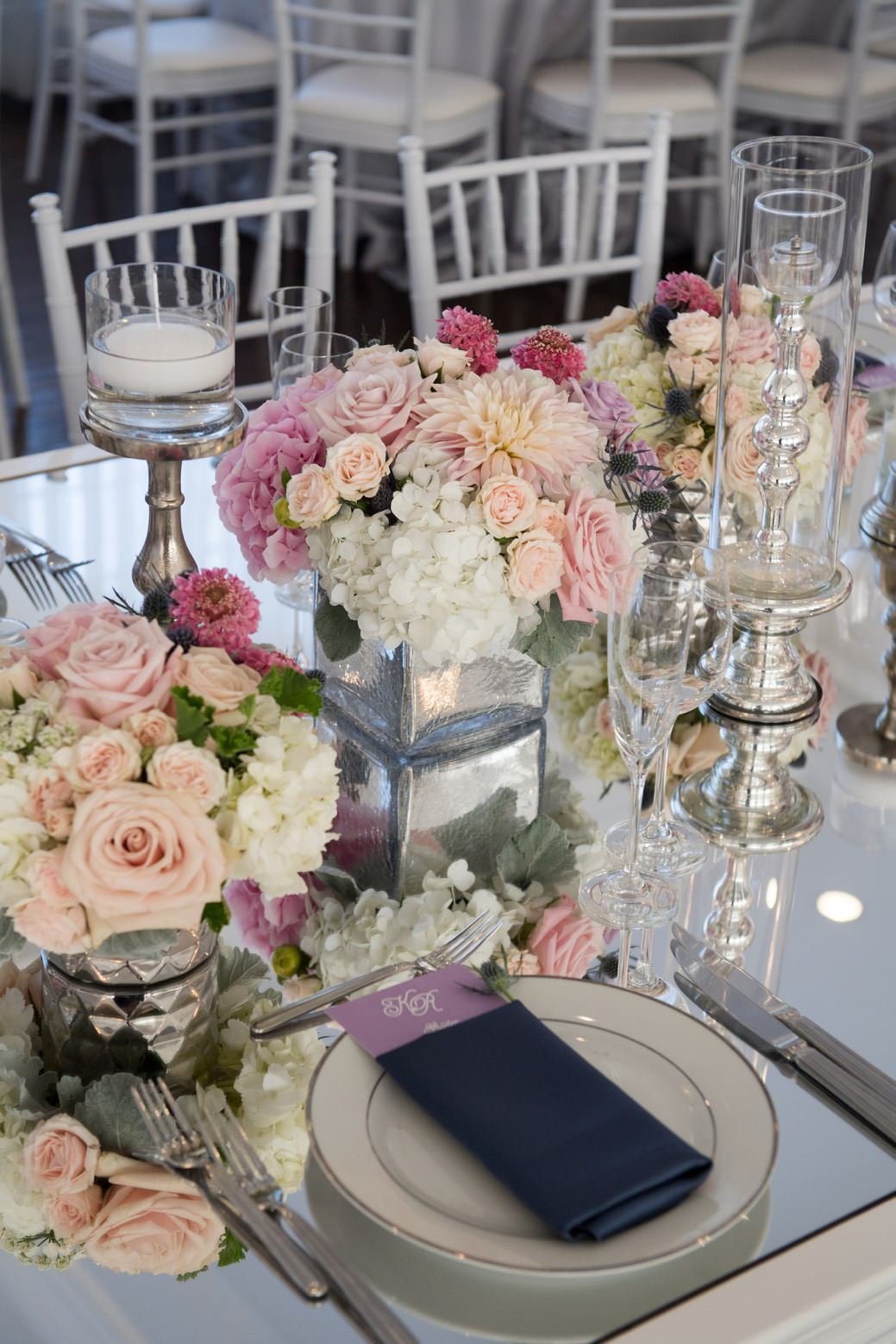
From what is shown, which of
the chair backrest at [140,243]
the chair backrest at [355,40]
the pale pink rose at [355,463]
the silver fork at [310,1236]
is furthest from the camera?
the chair backrest at [355,40]

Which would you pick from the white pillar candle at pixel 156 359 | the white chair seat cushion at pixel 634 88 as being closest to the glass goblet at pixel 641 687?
the white pillar candle at pixel 156 359

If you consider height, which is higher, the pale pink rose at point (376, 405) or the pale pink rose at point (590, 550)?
the pale pink rose at point (376, 405)

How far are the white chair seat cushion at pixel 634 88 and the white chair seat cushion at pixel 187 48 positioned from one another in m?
0.72

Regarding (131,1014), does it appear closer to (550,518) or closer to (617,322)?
(550,518)

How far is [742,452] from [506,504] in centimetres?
30

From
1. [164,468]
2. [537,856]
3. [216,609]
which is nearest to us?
[216,609]

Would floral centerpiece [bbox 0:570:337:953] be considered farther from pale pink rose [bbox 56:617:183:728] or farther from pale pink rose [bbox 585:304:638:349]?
pale pink rose [bbox 585:304:638:349]

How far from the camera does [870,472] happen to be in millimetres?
1774

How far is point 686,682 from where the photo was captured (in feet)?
3.47

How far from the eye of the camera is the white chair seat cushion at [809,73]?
429 cm

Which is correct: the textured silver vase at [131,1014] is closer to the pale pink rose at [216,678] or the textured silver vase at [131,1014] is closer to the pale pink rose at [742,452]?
the pale pink rose at [216,678]


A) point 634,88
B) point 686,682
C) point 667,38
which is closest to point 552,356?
point 686,682

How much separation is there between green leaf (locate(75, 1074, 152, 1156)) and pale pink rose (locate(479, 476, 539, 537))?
43 cm

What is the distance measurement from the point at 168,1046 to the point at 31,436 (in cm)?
285
